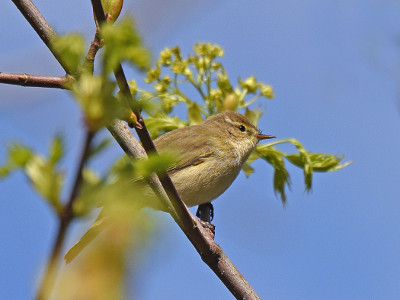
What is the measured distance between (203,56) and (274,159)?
1037mm

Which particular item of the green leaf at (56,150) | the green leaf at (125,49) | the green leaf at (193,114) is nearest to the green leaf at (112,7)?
the green leaf at (125,49)

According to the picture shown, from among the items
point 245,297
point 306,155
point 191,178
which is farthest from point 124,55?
point 191,178

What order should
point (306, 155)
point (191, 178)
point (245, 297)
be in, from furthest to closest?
1. point (191, 178)
2. point (306, 155)
3. point (245, 297)

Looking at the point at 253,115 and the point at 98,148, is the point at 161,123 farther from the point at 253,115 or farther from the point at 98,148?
the point at 98,148

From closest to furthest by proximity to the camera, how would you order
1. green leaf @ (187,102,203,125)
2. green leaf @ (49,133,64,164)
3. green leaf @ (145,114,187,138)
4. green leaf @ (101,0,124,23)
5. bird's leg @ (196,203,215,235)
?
green leaf @ (49,133,64,164)
green leaf @ (101,0,124,23)
green leaf @ (145,114,187,138)
green leaf @ (187,102,203,125)
bird's leg @ (196,203,215,235)

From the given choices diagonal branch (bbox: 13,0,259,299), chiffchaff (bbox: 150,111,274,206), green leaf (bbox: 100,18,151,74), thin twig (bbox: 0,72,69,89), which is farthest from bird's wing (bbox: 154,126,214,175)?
green leaf (bbox: 100,18,151,74)

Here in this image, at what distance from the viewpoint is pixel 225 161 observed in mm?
5078

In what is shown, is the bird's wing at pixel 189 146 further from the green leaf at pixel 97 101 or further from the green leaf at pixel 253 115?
the green leaf at pixel 97 101

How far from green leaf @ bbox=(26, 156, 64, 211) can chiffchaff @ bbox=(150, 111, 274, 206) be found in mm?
3829

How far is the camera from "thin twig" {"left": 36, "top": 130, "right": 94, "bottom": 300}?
2.26ft

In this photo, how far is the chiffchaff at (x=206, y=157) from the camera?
480cm

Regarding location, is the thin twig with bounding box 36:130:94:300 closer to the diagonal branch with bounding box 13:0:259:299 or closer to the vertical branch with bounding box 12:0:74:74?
the diagonal branch with bounding box 13:0:259:299

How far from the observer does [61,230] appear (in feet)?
2.44

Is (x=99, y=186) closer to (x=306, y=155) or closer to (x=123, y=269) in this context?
(x=123, y=269)
